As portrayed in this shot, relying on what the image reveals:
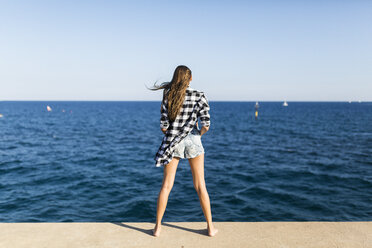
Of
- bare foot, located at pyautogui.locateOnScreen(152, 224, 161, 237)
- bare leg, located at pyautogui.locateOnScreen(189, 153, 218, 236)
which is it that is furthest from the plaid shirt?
bare foot, located at pyautogui.locateOnScreen(152, 224, 161, 237)

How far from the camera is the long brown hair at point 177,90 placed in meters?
3.19

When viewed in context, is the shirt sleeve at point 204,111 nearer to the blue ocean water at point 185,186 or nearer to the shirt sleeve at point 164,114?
the shirt sleeve at point 164,114

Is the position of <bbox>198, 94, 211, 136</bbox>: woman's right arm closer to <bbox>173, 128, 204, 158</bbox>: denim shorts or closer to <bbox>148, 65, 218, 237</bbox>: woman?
<bbox>148, 65, 218, 237</bbox>: woman

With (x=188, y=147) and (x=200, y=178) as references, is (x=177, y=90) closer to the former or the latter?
(x=188, y=147)

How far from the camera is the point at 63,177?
45.7ft

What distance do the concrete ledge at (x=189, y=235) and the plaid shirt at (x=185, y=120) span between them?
923 millimetres

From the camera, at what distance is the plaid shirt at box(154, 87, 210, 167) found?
10.6 feet

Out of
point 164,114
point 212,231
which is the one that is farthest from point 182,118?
point 212,231

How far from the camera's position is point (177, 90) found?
126 inches

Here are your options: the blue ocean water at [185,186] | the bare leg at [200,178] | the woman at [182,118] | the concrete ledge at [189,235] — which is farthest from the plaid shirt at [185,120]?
the blue ocean water at [185,186]

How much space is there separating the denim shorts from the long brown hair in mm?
304

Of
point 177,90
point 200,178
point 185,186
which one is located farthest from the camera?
point 185,186

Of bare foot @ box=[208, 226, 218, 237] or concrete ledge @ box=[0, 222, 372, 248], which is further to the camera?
bare foot @ box=[208, 226, 218, 237]

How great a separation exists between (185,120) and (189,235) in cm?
139
